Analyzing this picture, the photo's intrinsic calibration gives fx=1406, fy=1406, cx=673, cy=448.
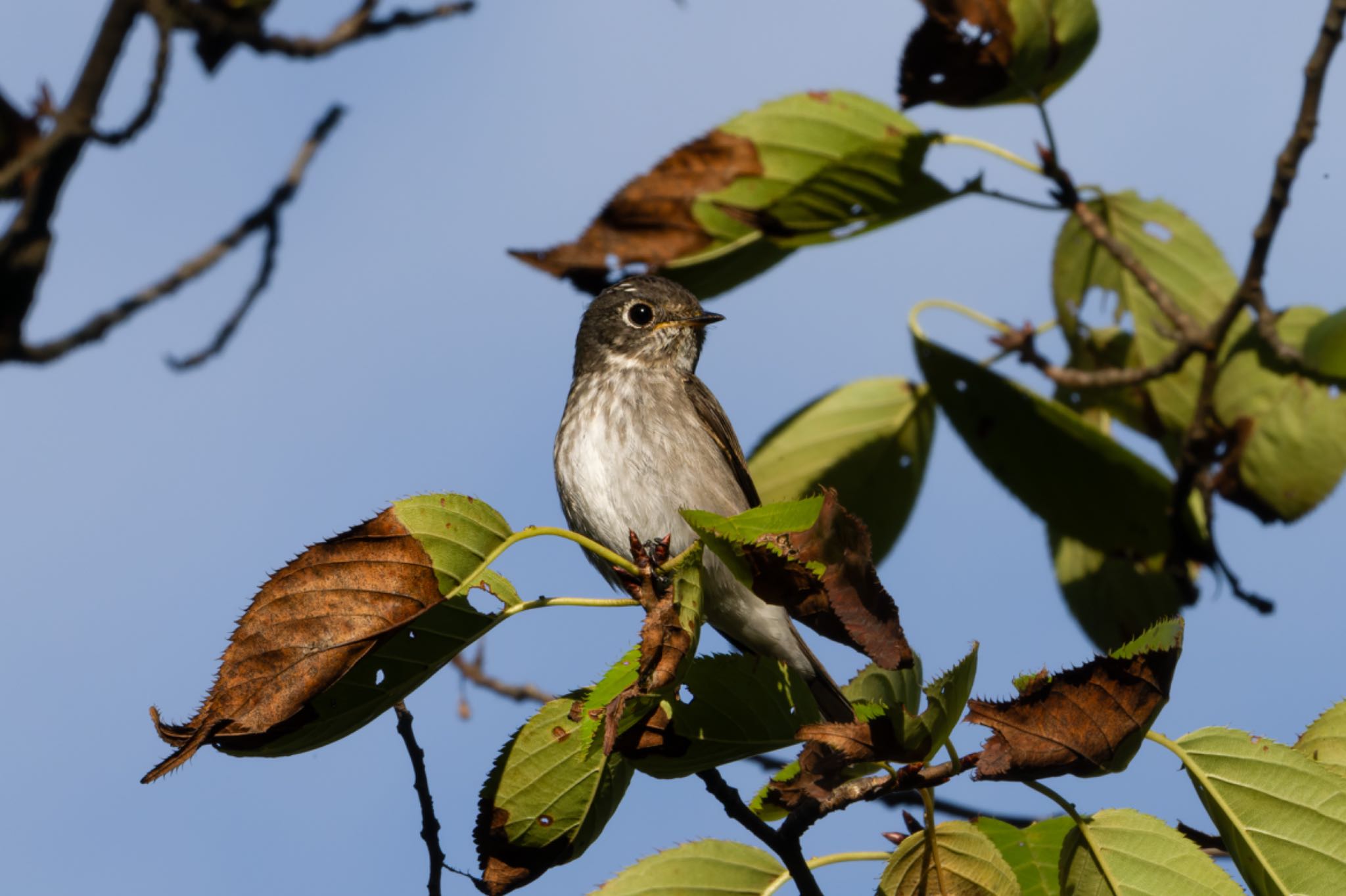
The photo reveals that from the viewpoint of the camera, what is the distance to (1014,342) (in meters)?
5.53

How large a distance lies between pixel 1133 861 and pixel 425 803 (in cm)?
174

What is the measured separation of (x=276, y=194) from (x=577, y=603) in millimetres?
4887

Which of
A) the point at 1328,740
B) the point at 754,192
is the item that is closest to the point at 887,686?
the point at 1328,740

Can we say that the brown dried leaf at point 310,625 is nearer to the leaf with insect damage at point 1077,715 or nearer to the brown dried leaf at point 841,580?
the brown dried leaf at point 841,580

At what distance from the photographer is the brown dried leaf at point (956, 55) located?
462 centimetres

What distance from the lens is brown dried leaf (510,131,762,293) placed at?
4.68 metres

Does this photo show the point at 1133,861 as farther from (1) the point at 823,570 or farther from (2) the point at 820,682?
(2) the point at 820,682

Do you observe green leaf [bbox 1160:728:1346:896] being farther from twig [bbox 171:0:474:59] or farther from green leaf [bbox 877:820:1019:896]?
twig [bbox 171:0:474:59]

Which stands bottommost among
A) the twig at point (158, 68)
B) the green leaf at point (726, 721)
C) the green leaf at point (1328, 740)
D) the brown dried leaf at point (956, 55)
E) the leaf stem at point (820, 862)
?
the leaf stem at point (820, 862)

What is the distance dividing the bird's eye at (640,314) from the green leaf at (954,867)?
3.70m

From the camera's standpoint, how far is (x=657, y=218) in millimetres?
4719

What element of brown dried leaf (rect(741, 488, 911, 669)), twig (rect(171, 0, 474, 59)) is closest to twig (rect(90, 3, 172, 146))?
Answer: twig (rect(171, 0, 474, 59))

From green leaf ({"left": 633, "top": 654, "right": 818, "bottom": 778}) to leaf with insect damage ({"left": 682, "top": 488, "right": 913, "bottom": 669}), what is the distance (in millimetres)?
409

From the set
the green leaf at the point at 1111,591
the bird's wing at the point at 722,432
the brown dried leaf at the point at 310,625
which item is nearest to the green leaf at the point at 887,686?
the brown dried leaf at the point at 310,625
